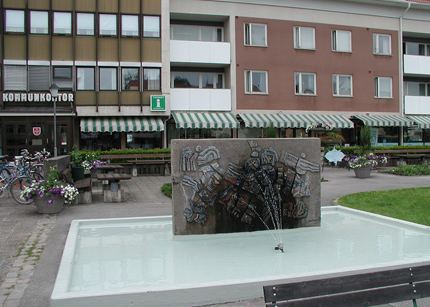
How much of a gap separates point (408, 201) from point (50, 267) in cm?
921

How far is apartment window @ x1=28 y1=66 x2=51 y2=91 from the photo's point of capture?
23.5m

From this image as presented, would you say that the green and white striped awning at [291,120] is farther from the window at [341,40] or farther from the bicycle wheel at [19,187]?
the bicycle wheel at [19,187]

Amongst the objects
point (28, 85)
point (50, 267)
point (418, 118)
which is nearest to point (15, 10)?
point (28, 85)

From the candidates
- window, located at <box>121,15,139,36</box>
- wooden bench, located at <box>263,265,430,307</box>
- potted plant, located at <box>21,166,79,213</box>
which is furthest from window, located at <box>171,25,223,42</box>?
wooden bench, located at <box>263,265,430,307</box>

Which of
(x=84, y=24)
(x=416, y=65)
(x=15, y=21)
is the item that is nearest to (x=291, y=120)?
(x=416, y=65)

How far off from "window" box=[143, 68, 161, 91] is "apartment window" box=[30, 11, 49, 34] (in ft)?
19.5

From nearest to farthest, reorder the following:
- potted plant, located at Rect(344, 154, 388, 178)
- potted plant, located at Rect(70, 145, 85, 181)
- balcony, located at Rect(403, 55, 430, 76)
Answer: potted plant, located at Rect(70, 145, 85, 181)
potted plant, located at Rect(344, 154, 388, 178)
balcony, located at Rect(403, 55, 430, 76)

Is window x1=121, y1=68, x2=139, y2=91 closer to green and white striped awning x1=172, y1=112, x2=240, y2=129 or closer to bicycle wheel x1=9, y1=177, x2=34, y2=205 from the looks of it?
green and white striped awning x1=172, y1=112, x2=240, y2=129

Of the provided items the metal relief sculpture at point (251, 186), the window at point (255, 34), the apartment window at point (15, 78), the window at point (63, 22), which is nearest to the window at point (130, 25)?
the window at point (63, 22)

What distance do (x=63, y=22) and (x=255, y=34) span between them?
38.9ft

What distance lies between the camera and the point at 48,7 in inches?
931

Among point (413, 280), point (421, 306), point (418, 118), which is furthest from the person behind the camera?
point (418, 118)

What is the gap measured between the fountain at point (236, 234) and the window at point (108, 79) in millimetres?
17398

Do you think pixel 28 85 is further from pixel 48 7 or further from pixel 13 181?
pixel 13 181
